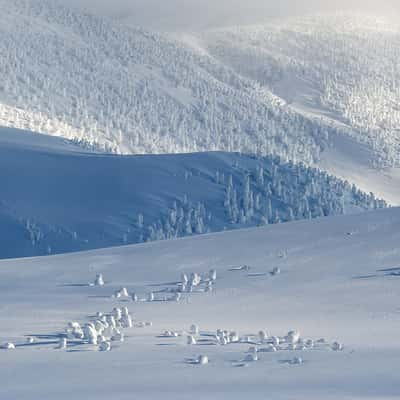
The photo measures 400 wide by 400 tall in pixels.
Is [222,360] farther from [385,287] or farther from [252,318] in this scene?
[385,287]

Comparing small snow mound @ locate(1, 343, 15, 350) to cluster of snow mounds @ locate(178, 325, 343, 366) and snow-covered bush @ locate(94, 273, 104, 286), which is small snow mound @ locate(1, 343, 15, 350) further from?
snow-covered bush @ locate(94, 273, 104, 286)

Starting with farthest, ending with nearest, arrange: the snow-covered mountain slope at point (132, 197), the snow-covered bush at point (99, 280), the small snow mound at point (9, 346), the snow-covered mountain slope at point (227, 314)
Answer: the snow-covered mountain slope at point (132, 197), the snow-covered bush at point (99, 280), the small snow mound at point (9, 346), the snow-covered mountain slope at point (227, 314)

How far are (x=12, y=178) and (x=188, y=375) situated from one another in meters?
65.6

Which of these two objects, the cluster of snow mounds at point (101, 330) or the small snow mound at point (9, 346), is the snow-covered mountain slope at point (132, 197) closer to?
the cluster of snow mounds at point (101, 330)

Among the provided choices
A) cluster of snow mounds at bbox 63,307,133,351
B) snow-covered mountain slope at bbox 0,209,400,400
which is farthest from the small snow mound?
cluster of snow mounds at bbox 63,307,133,351

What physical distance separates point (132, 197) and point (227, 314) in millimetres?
60206

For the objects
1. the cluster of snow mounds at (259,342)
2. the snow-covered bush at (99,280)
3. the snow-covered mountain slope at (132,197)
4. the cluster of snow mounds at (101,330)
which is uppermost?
the snow-covered mountain slope at (132,197)

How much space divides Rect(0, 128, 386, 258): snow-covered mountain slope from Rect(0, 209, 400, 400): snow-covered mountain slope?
46711 mm

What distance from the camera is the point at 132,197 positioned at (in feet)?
263

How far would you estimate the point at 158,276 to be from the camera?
944 inches

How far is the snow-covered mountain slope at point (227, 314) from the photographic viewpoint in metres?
14.7

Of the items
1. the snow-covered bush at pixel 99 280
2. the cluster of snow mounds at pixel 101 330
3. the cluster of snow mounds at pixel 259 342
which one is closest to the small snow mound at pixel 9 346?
the cluster of snow mounds at pixel 101 330

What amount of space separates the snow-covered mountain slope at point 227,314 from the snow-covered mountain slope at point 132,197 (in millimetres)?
46711

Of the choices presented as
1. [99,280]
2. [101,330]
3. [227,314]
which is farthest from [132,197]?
[101,330]
